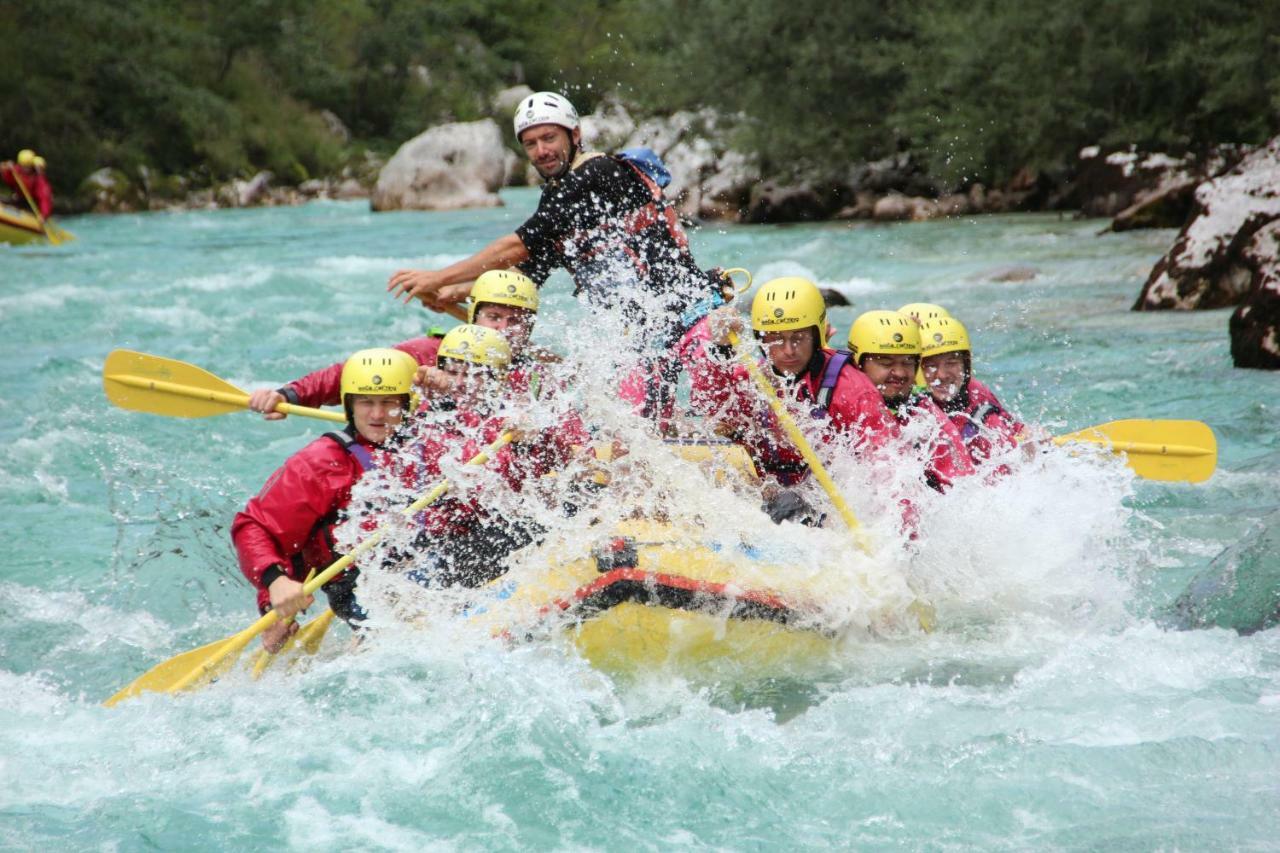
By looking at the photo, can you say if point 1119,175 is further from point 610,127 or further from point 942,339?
point 942,339

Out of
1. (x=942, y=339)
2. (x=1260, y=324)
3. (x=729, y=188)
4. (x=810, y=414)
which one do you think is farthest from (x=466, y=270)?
(x=729, y=188)

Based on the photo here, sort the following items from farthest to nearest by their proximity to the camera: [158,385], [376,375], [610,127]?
[610,127] → [158,385] → [376,375]

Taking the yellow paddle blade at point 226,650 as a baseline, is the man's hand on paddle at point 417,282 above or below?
above

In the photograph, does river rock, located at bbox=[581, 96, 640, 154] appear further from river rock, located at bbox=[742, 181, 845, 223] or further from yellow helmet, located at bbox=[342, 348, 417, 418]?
yellow helmet, located at bbox=[342, 348, 417, 418]

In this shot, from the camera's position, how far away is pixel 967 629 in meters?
5.73

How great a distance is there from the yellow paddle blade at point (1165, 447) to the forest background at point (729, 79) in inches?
595

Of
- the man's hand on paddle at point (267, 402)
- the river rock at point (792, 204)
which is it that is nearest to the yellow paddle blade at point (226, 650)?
the man's hand on paddle at point (267, 402)

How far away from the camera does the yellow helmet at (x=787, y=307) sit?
5.69 meters

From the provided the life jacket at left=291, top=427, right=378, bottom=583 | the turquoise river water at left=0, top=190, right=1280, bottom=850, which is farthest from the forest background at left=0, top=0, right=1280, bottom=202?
the life jacket at left=291, top=427, right=378, bottom=583

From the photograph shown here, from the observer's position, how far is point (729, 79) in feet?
93.3

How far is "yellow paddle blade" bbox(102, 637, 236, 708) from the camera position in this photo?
5.33m

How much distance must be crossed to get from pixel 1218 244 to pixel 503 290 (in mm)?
9082

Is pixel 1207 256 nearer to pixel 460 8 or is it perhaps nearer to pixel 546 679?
pixel 546 679

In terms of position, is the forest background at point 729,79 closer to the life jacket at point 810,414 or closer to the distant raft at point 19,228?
the distant raft at point 19,228
